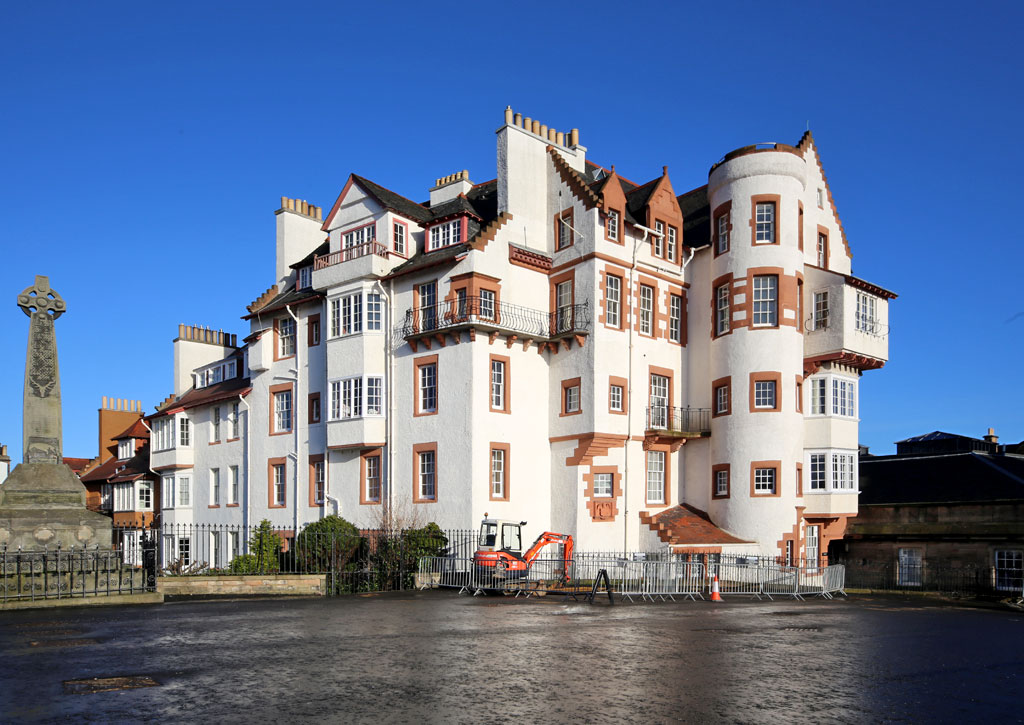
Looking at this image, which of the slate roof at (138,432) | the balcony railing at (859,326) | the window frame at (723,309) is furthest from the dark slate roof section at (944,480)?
the slate roof at (138,432)

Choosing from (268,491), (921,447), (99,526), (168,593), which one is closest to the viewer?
(99,526)

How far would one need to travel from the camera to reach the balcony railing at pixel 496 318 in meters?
35.0

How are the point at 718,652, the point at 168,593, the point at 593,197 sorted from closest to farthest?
the point at 718,652 → the point at 168,593 → the point at 593,197

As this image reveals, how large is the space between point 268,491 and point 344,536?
13.1m

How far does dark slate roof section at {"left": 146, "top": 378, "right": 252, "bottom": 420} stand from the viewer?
47384mm

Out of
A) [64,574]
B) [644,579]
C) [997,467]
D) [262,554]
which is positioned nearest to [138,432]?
[262,554]

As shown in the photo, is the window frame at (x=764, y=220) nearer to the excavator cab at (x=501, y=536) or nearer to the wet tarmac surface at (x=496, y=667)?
the excavator cab at (x=501, y=536)

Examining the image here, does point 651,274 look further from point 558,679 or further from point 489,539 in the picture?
point 558,679

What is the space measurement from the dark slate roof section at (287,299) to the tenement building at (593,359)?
111 cm

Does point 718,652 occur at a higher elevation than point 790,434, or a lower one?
lower

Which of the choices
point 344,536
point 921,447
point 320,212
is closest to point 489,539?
point 344,536

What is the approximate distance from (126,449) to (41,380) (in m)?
40.5

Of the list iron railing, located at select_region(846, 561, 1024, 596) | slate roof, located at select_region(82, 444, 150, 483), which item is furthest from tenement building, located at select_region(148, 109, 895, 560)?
slate roof, located at select_region(82, 444, 150, 483)

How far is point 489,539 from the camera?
110 ft
